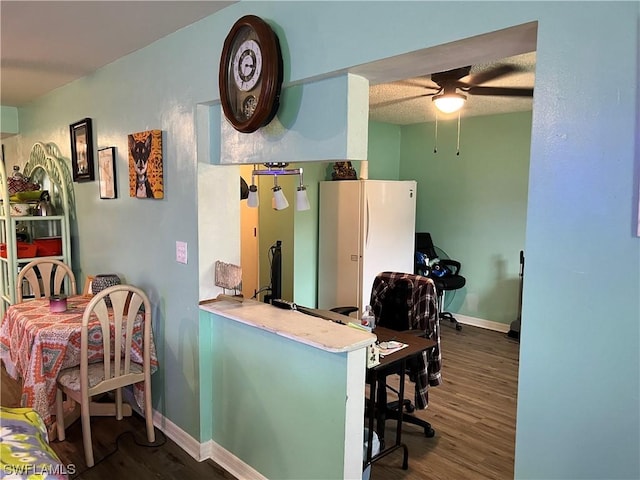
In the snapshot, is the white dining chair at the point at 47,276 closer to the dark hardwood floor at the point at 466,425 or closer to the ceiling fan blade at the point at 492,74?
the dark hardwood floor at the point at 466,425

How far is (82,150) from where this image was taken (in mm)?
3543

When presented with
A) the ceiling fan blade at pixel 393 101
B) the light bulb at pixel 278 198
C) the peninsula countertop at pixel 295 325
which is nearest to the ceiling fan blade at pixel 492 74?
the ceiling fan blade at pixel 393 101

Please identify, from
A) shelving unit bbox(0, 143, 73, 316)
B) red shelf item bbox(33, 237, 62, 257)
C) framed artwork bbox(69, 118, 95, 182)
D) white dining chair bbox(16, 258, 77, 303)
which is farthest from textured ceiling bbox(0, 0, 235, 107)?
white dining chair bbox(16, 258, 77, 303)

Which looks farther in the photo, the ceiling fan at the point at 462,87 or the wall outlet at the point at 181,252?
the ceiling fan at the point at 462,87

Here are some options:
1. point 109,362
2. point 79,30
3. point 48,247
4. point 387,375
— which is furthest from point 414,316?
point 48,247

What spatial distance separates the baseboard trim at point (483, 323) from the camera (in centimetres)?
524

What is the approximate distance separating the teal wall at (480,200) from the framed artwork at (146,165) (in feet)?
12.4

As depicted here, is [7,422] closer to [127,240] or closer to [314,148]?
[314,148]

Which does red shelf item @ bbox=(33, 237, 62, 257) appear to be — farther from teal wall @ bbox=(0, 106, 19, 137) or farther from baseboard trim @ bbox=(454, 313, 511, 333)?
baseboard trim @ bbox=(454, 313, 511, 333)

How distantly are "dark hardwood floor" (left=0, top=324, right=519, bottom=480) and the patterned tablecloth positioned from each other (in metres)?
0.29

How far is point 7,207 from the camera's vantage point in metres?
3.67

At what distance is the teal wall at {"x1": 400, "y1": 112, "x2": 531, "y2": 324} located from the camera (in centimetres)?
507

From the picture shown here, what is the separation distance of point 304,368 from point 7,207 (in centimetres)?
298

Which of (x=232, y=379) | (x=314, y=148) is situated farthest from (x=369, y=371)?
(x=314, y=148)
